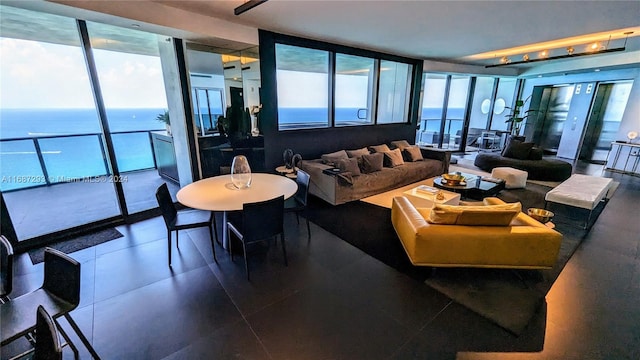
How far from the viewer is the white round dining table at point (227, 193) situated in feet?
7.82

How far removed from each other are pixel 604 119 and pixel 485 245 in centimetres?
863

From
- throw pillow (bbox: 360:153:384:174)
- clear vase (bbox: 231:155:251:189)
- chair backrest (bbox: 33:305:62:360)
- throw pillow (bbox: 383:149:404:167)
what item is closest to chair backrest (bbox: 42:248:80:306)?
chair backrest (bbox: 33:305:62:360)

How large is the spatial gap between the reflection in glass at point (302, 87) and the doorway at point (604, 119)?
7.98 m

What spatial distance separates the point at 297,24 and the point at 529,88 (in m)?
8.97

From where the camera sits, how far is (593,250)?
3014 millimetres

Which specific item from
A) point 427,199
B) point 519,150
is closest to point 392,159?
point 427,199

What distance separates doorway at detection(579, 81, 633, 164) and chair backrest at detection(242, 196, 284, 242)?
970 cm

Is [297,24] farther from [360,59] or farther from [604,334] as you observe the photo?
[604,334]

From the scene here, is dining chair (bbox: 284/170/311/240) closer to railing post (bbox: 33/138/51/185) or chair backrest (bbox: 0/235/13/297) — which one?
chair backrest (bbox: 0/235/13/297)

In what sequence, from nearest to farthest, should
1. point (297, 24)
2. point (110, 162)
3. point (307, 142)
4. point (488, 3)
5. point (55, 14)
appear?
point (55, 14) < point (488, 3) < point (110, 162) < point (297, 24) < point (307, 142)

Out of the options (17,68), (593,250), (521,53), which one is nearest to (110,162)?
(17,68)

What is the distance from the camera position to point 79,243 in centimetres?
308

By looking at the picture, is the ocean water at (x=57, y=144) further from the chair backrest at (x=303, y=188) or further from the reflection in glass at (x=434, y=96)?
the reflection in glass at (x=434, y=96)

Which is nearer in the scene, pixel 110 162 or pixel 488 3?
pixel 488 3
